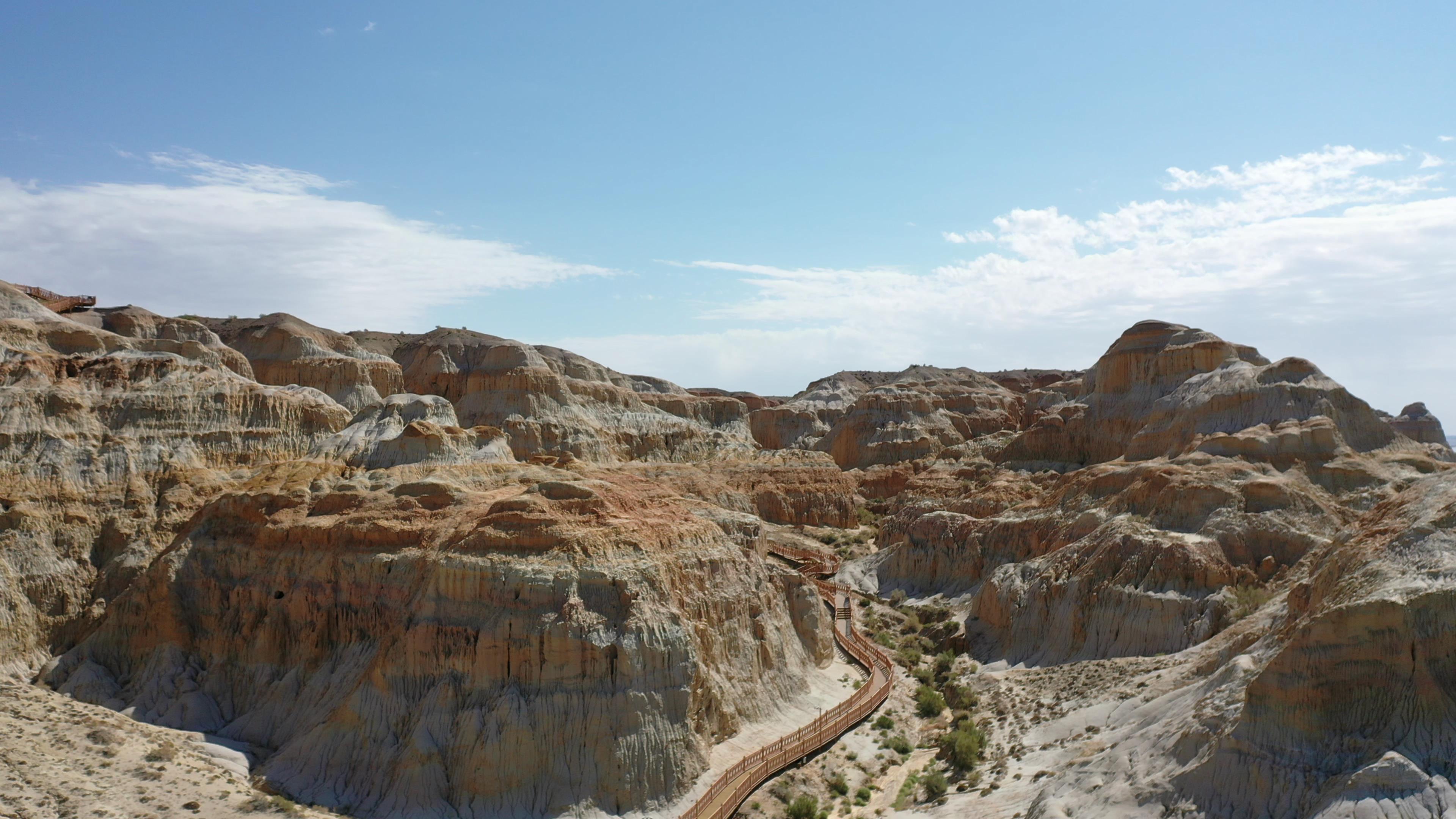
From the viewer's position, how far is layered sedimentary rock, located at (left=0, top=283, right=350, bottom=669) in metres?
36.8

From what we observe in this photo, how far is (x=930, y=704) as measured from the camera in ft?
118

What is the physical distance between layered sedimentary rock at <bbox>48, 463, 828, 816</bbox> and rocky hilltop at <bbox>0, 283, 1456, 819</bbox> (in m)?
0.11

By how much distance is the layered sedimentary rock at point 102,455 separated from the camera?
36781 millimetres

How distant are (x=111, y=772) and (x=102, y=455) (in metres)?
19.9

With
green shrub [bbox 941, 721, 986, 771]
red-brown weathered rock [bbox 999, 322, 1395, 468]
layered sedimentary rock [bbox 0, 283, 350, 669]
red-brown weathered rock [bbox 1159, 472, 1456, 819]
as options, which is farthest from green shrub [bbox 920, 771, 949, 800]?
layered sedimentary rock [bbox 0, 283, 350, 669]

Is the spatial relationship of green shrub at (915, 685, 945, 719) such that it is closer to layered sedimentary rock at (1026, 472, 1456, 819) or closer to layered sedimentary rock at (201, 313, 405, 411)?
layered sedimentary rock at (1026, 472, 1456, 819)

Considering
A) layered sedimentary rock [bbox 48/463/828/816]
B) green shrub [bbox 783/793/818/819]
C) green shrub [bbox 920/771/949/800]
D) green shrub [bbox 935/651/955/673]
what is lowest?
green shrub [bbox 783/793/818/819]

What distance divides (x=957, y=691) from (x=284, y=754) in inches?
888

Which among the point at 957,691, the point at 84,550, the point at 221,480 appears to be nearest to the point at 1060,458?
the point at 957,691

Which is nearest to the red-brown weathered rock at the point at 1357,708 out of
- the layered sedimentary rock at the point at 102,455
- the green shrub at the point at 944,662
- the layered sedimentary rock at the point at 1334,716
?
the layered sedimentary rock at the point at 1334,716

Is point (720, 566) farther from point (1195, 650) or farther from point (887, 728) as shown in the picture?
point (1195, 650)

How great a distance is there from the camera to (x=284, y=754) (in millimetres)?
27625

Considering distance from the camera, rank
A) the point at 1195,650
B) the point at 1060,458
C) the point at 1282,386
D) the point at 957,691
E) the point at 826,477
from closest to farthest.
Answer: the point at 1195,650
the point at 957,691
the point at 1282,386
the point at 1060,458
the point at 826,477

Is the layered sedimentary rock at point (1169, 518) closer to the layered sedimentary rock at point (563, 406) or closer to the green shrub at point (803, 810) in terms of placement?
the green shrub at point (803, 810)
